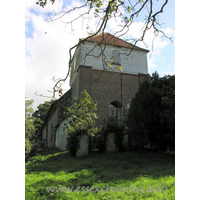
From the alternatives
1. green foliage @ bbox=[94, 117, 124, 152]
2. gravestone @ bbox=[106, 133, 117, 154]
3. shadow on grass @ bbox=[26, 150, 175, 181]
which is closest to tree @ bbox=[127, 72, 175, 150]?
green foliage @ bbox=[94, 117, 124, 152]

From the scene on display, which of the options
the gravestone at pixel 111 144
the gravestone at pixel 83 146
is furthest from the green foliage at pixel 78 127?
the gravestone at pixel 111 144

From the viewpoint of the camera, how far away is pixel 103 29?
3953 mm

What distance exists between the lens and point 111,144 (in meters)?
10.9

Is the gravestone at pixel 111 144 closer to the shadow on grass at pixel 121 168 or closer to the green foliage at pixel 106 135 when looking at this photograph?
the green foliage at pixel 106 135

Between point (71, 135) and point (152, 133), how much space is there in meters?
4.52

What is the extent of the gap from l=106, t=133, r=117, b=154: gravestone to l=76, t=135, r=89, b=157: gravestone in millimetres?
1191

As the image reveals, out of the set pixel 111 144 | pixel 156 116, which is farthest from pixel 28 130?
pixel 156 116

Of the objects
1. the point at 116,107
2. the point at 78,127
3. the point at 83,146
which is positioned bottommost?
the point at 83,146

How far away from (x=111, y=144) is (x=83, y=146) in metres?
1.64

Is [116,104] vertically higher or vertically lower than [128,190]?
higher

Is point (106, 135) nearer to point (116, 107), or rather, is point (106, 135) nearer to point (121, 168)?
point (121, 168)

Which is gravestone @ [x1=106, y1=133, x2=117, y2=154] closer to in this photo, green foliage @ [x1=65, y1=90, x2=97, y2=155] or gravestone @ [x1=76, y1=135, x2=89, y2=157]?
green foliage @ [x1=65, y1=90, x2=97, y2=155]
